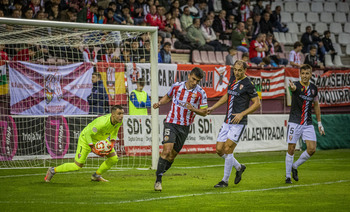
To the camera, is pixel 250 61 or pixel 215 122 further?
pixel 250 61

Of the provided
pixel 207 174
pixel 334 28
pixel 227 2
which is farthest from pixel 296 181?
pixel 334 28

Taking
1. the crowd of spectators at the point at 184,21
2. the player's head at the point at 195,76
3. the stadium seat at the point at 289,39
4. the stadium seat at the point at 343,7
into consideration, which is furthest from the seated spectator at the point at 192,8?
the player's head at the point at 195,76

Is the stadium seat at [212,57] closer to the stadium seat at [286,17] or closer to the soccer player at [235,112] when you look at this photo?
the stadium seat at [286,17]

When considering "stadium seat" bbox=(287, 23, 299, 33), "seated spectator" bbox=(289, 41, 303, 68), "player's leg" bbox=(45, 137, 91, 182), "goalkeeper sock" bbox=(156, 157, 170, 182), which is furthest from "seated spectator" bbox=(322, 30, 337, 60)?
"goalkeeper sock" bbox=(156, 157, 170, 182)

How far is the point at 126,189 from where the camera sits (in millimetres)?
10281

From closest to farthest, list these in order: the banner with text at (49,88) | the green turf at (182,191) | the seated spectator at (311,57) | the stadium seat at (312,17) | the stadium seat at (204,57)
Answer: the green turf at (182,191) → the banner with text at (49,88) → the stadium seat at (204,57) → the seated spectator at (311,57) → the stadium seat at (312,17)

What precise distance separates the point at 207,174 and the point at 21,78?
22.1 feet

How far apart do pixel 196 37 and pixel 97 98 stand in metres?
6.36

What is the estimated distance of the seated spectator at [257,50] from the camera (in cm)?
2305

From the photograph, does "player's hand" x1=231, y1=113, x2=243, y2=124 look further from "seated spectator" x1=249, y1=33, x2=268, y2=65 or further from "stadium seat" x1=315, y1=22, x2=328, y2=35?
"stadium seat" x1=315, y1=22, x2=328, y2=35

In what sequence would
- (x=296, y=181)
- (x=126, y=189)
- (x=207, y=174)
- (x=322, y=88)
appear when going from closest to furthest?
(x=126, y=189), (x=296, y=181), (x=207, y=174), (x=322, y=88)

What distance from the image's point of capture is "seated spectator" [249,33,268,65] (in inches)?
907

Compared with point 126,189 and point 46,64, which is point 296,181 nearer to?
point 126,189

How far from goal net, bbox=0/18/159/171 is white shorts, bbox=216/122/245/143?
4906 mm
